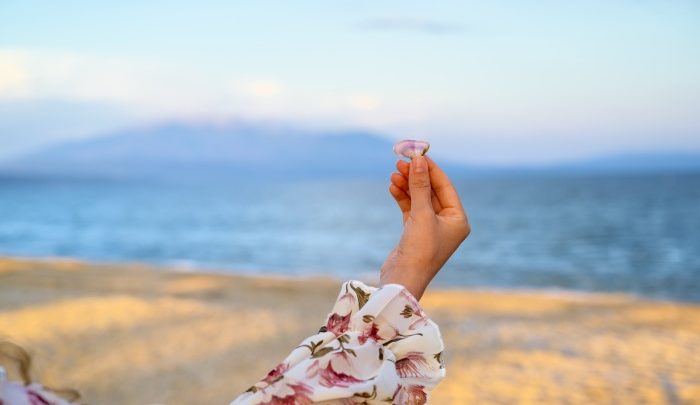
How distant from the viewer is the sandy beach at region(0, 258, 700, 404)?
12.4 ft

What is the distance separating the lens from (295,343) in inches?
189

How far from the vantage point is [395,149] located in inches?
72.0

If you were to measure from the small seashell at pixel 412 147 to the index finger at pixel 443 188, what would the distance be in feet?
0.15

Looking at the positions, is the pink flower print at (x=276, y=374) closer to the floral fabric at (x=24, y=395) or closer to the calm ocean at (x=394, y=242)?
the floral fabric at (x=24, y=395)

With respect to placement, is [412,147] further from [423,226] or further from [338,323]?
[338,323]

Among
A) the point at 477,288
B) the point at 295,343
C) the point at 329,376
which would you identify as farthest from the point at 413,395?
the point at 477,288

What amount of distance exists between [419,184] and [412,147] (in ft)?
0.30

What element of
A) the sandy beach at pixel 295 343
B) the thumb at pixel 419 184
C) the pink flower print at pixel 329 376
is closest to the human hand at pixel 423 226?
the thumb at pixel 419 184

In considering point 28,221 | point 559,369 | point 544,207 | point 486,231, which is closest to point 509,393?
point 559,369

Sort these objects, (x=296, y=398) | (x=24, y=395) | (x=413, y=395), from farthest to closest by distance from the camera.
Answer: (x=413, y=395)
(x=296, y=398)
(x=24, y=395)

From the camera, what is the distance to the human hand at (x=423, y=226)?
1552 millimetres

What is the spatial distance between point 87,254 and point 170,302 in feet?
41.2

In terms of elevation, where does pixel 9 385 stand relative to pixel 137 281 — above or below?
below

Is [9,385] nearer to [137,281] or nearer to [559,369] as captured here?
[559,369]
